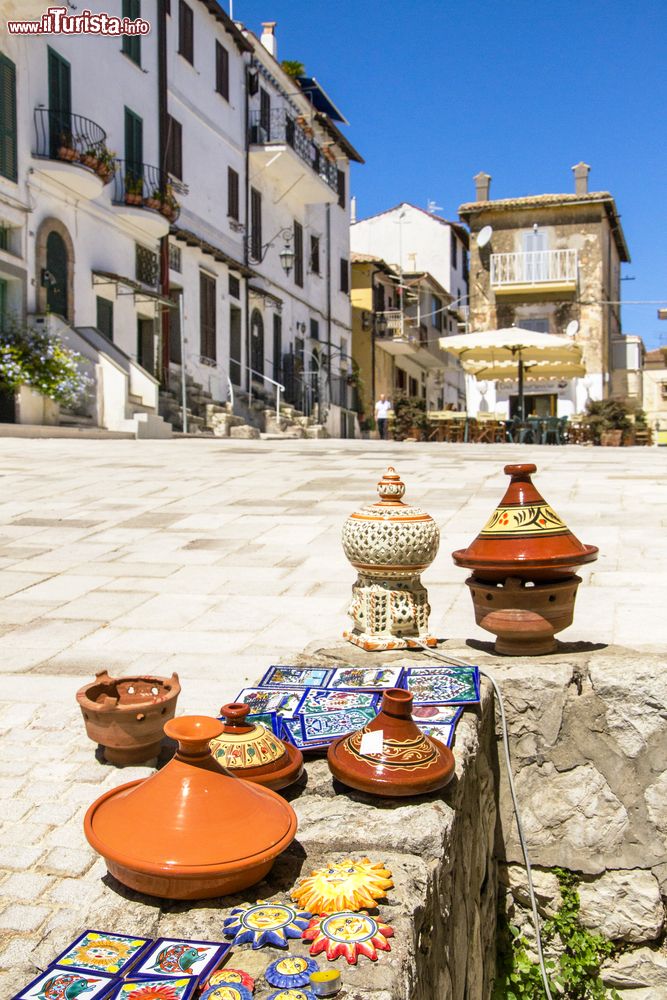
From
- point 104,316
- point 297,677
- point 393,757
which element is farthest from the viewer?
point 104,316

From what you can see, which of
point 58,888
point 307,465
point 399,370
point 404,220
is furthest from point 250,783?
point 404,220

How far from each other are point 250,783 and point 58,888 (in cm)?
52

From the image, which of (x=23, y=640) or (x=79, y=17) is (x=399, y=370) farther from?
(x=23, y=640)

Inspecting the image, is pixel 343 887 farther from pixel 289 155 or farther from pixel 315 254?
pixel 315 254

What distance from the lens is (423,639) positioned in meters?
3.67

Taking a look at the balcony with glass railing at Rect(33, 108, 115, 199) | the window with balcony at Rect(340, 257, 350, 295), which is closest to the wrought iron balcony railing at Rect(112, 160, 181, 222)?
the balcony with glass railing at Rect(33, 108, 115, 199)

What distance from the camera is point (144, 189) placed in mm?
19406

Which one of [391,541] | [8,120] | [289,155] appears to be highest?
[289,155]

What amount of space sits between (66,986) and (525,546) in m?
2.19

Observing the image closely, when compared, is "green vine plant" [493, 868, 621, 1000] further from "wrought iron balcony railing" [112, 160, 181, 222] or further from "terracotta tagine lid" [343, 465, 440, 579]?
"wrought iron balcony railing" [112, 160, 181, 222]

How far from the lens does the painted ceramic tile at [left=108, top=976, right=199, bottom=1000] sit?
163 cm

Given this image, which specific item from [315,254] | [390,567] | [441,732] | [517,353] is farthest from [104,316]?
[441,732]

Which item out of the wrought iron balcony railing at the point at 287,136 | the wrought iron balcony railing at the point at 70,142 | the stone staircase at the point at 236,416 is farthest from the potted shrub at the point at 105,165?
the wrought iron balcony railing at the point at 287,136

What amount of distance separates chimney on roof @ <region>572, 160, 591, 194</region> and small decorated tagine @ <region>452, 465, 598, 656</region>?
1299 inches
